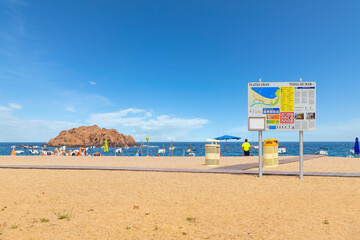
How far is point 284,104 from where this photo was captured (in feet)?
39.5

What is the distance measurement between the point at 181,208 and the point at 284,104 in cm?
732

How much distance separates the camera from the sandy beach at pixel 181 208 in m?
5.41

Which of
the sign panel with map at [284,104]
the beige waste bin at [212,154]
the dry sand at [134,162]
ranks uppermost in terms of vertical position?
the sign panel with map at [284,104]

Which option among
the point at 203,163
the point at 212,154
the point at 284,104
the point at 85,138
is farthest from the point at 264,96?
the point at 85,138

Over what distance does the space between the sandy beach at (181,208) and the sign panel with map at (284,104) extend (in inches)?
93.1

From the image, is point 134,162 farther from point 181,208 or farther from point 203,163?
point 181,208

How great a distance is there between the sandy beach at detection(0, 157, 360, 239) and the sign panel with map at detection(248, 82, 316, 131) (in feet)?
7.76

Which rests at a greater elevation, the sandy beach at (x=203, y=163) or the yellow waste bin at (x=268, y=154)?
the yellow waste bin at (x=268, y=154)

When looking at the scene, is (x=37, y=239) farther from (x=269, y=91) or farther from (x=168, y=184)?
(x=269, y=91)

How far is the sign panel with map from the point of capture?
39.0 feet

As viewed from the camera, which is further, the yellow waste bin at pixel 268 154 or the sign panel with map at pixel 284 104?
the yellow waste bin at pixel 268 154

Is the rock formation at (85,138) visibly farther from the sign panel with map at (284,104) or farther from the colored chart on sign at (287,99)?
the colored chart on sign at (287,99)

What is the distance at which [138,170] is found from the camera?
1447cm

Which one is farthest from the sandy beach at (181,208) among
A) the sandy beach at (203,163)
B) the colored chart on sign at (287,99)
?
the sandy beach at (203,163)
